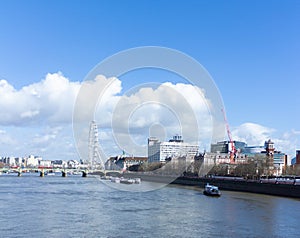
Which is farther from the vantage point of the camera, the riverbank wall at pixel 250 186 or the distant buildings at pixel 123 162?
the distant buildings at pixel 123 162

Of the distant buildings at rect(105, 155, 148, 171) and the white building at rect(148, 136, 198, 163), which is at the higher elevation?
the white building at rect(148, 136, 198, 163)

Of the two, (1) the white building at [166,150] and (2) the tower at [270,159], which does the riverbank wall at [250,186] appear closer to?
(2) the tower at [270,159]

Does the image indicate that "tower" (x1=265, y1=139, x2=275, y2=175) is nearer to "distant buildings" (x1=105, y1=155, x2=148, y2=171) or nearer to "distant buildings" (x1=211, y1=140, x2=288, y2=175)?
"distant buildings" (x1=211, y1=140, x2=288, y2=175)

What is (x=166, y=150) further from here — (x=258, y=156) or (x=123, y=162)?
(x=258, y=156)

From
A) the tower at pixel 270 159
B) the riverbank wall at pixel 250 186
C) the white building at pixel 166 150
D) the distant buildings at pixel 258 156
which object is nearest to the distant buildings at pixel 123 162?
the white building at pixel 166 150

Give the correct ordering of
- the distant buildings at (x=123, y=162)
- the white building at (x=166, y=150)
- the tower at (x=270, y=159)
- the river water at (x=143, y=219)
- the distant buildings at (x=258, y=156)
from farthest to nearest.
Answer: the distant buildings at (x=123, y=162) → the white building at (x=166, y=150) → the distant buildings at (x=258, y=156) → the tower at (x=270, y=159) → the river water at (x=143, y=219)

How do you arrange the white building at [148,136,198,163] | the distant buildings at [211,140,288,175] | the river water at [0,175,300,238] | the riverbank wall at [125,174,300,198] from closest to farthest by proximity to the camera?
the river water at [0,175,300,238], the riverbank wall at [125,174,300,198], the distant buildings at [211,140,288,175], the white building at [148,136,198,163]

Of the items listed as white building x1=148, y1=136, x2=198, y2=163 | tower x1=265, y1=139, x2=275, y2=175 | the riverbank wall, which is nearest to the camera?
the riverbank wall

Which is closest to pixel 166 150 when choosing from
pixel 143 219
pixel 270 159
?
pixel 270 159

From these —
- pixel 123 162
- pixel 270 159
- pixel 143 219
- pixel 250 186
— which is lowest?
pixel 143 219

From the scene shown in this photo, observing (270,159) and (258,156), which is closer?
(270,159)

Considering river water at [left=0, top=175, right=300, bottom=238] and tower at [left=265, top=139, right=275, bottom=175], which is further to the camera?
tower at [left=265, top=139, right=275, bottom=175]

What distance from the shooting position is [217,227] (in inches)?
830

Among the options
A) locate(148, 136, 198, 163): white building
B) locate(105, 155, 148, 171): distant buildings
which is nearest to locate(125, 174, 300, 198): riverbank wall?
locate(148, 136, 198, 163): white building
